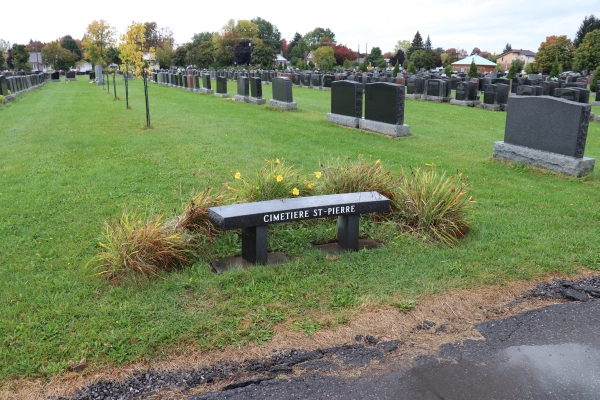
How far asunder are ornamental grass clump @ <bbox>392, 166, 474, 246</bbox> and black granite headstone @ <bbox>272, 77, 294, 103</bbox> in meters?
13.5

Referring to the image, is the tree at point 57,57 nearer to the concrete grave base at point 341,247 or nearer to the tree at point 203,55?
the tree at point 203,55

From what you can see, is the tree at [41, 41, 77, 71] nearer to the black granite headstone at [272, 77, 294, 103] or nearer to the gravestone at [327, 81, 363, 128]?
the black granite headstone at [272, 77, 294, 103]

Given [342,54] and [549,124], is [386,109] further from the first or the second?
[342,54]

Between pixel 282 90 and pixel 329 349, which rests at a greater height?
pixel 282 90

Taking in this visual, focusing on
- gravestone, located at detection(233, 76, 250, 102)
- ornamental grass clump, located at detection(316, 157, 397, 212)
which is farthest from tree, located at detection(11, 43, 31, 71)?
ornamental grass clump, located at detection(316, 157, 397, 212)

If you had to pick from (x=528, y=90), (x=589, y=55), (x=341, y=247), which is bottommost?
(x=341, y=247)

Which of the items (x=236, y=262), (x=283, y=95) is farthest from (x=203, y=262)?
(x=283, y=95)

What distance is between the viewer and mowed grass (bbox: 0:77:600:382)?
159 inches

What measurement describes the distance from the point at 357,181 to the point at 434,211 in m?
1.14

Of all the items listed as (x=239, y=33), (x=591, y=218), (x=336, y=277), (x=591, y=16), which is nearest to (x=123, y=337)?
(x=336, y=277)

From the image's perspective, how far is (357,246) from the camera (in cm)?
575

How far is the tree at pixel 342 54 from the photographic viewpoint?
83.7m

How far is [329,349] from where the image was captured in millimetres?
3930

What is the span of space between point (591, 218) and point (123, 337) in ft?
20.0
